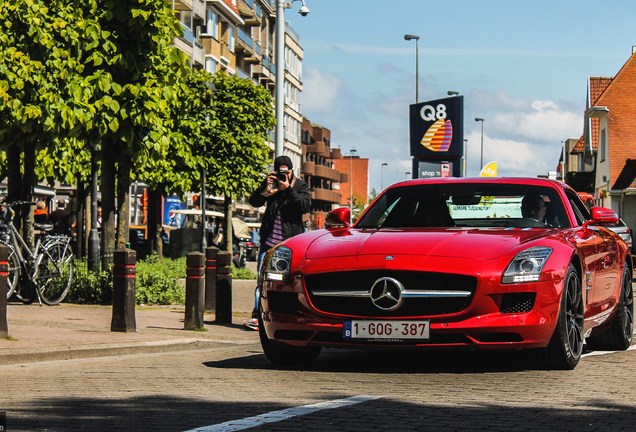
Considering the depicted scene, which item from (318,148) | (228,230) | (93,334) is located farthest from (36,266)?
(318,148)

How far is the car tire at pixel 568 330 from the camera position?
9.78m

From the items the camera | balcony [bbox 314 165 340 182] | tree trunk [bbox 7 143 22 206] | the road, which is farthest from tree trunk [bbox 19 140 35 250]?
balcony [bbox 314 165 340 182]

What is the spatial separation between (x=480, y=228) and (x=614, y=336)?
2243 mm

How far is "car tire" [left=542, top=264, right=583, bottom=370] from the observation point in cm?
978

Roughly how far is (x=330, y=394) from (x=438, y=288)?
157cm

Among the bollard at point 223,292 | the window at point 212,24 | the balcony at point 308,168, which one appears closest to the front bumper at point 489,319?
the bollard at point 223,292

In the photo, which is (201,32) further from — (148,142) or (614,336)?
(614,336)

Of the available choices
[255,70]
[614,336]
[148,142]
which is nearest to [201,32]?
[255,70]

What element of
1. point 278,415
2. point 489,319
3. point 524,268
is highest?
point 524,268

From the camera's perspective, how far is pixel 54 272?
17.5 metres

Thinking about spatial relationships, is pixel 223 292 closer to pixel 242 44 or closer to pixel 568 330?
pixel 568 330

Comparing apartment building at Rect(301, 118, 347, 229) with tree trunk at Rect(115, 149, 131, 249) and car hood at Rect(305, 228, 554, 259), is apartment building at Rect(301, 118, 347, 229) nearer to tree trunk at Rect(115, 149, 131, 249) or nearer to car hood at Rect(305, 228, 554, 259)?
tree trunk at Rect(115, 149, 131, 249)

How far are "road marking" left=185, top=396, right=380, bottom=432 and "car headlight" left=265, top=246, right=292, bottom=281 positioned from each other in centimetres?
218

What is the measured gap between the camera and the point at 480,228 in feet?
34.9
